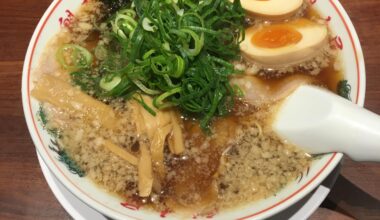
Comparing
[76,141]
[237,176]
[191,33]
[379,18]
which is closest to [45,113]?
[76,141]

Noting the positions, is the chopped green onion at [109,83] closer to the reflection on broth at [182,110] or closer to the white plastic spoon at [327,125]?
the reflection on broth at [182,110]

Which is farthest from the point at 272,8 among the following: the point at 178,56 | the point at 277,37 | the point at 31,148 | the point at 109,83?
the point at 31,148

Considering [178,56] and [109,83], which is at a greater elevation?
[178,56]

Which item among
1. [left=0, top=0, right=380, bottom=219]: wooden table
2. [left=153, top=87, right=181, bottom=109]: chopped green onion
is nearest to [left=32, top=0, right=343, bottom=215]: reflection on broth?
[left=153, top=87, right=181, bottom=109]: chopped green onion

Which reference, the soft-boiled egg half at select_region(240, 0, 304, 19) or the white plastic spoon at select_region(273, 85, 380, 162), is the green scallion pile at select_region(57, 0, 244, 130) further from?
the white plastic spoon at select_region(273, 85, 380, 162)

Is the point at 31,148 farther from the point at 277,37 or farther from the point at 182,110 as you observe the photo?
the point at 277,37

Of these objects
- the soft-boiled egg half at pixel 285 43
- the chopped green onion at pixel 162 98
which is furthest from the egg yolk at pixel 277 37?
the chopped green onion at pixel 162 98
